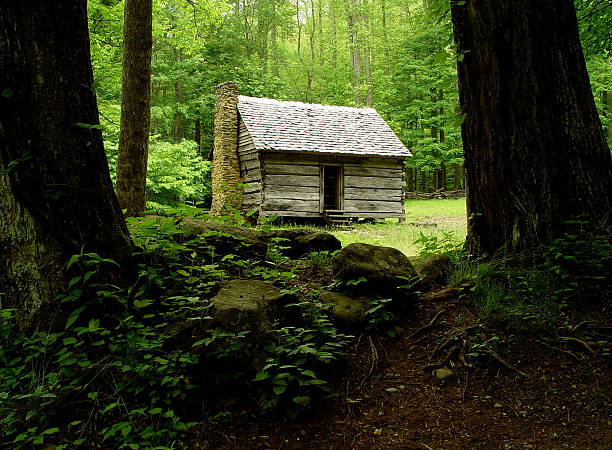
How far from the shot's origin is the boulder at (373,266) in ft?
12.1

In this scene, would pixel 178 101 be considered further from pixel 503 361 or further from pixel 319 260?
pixel 503 361

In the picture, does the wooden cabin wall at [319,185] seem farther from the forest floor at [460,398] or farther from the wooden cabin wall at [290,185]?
the forest floor at [460,398]

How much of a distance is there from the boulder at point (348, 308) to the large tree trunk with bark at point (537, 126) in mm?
1416

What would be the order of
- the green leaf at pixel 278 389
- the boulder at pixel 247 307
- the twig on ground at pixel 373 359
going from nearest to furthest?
the green leaf at pixel 278 389
the boulder at pixel 247 307
the twig on ground at pixel 373 359

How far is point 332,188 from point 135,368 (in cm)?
1721

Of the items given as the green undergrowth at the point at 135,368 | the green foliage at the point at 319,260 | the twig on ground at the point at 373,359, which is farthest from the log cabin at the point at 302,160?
the green undergrowth at the point at 135,368

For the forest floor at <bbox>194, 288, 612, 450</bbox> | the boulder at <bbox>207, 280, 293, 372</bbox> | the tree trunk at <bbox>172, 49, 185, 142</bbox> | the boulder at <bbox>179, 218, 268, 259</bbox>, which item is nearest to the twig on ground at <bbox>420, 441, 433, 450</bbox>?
the forest floor at <bbox>194, 288, 612, 450</bbox>

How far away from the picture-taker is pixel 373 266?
3760 mm

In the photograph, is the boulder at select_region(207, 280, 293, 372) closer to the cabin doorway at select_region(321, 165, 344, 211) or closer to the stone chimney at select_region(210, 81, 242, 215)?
the cabin doorway at select_region(321, 165, 344, 211)

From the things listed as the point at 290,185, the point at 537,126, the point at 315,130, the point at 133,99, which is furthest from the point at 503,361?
the point at 315,130

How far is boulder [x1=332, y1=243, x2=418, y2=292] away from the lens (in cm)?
370

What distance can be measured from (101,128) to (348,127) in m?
15.6

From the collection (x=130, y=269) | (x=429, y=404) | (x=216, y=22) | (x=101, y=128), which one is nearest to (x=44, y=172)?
(x=101, y=128)

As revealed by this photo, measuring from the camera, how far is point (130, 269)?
3256mm
